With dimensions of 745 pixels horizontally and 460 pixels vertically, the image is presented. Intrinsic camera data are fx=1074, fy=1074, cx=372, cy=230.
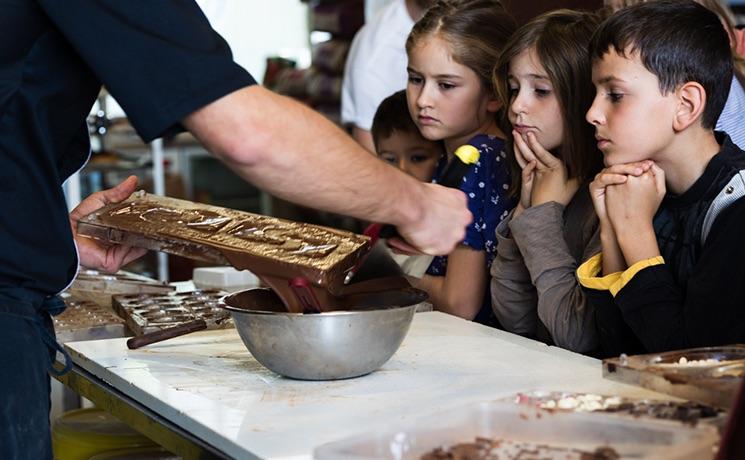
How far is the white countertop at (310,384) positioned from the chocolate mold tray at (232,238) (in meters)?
0.18

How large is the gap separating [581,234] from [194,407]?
105 cm

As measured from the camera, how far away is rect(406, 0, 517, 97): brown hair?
280 centimetres

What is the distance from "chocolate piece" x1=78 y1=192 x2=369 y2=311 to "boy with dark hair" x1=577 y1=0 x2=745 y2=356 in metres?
0.51

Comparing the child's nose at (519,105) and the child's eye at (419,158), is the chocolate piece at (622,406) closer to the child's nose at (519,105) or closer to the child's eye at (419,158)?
the child's nose at (519,105)

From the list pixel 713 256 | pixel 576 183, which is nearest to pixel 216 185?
pixel 576 183

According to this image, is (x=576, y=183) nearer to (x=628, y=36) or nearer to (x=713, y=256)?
(x=628, y=36)

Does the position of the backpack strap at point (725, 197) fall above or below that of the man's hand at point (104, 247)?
above

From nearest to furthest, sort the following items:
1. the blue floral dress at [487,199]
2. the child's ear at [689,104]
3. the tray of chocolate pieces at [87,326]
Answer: the child's ear at [689,104], the tray of chocolate pieces at [87,326], the blue floral dress at [487,199]

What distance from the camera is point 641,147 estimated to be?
203cm

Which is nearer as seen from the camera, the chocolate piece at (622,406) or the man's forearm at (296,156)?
the chocolate piece at (622,406)

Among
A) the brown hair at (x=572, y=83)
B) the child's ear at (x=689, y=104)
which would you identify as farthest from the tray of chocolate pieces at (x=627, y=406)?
the brown hair at (x=572, y=83)

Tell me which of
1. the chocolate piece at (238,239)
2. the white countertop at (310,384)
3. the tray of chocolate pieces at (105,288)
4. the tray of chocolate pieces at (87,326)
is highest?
the chocolate piece at (238,239)

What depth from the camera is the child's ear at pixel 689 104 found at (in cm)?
201

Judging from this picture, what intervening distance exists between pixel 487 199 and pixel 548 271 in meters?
0.44
